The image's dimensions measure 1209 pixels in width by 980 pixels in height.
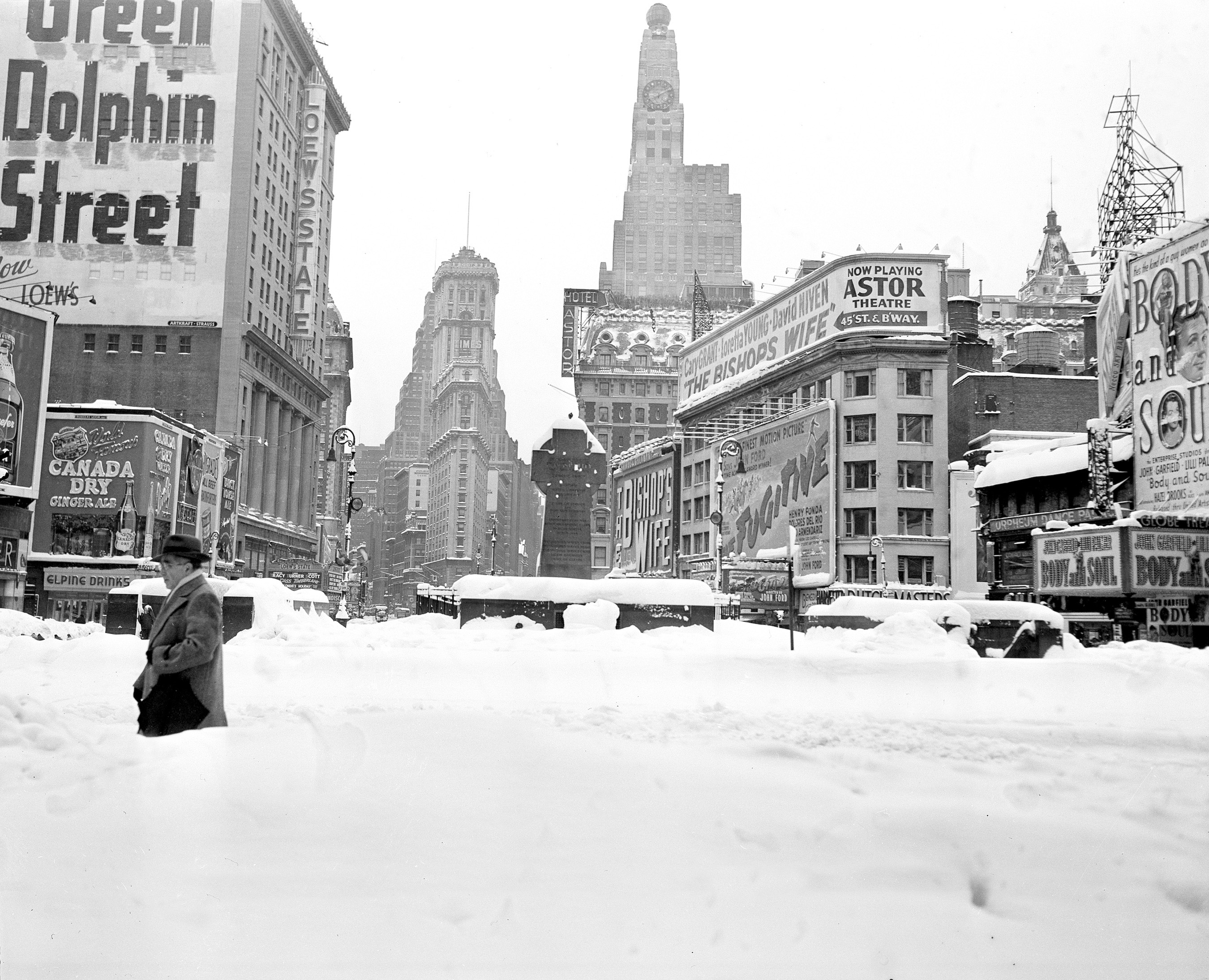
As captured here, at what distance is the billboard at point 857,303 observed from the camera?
62812 millimetres

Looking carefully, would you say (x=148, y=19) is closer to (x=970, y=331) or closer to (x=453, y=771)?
(x=970, y=331)

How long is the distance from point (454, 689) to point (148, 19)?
73142 millimetres

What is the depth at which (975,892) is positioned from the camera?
4.65 meters

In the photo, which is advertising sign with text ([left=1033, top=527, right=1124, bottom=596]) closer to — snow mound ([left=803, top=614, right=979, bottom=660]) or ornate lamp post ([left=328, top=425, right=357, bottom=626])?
snow mound ([left=803, top=614, right=979, bottom=660])

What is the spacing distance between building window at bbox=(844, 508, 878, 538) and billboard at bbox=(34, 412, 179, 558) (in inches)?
1465

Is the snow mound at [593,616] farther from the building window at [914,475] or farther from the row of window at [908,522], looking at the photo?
the building window at [914,475]

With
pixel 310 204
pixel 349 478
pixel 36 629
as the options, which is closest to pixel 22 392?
pixel 349 478

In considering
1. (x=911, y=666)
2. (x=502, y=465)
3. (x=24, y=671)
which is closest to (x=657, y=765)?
(x=911, y=666)

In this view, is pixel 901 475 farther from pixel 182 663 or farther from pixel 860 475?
pixel 182 663

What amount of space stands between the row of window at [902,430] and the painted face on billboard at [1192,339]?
3067 centimetres

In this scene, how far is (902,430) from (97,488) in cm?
4316

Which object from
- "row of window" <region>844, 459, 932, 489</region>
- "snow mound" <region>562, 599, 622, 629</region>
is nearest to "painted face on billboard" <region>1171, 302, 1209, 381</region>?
"snow mound" <region>562, 599, 622, 629</region>

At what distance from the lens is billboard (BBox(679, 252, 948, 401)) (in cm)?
6281

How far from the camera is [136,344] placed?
7356cm
